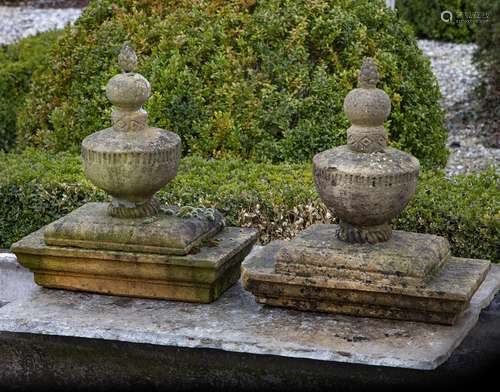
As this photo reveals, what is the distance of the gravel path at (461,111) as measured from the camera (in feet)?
31.4

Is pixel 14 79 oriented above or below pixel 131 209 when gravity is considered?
→ below

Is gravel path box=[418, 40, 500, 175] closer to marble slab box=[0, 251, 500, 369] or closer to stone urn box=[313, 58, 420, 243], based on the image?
stone urn box=[313, 58, 420, 243]

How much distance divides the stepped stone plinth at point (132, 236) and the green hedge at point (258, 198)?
3.11ft

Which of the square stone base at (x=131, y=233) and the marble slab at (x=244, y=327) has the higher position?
the square stone base at (x=131, y=233)

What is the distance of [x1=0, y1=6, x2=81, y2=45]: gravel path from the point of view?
15.7 meters

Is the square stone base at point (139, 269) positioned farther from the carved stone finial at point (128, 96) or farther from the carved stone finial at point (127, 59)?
the carved stone finial at point (127, 59)

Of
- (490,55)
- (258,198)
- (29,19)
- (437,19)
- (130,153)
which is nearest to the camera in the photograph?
(130,153)

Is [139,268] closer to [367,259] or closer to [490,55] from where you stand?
[367,259]

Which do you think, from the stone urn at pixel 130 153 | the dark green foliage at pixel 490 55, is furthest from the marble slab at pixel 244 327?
the dark green foliage at pixel 490 55

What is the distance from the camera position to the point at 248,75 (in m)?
7.29

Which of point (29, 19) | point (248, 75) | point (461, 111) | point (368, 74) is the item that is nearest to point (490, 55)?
point (461, 111)

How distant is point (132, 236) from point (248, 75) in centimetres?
258

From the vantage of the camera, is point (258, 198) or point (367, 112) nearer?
point (367, 112)

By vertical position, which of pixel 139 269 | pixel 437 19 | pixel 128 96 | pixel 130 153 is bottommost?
pixel 437 19
